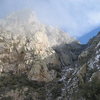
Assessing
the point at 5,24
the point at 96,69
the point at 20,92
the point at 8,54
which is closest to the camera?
the point at 96,69

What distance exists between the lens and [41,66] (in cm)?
7088

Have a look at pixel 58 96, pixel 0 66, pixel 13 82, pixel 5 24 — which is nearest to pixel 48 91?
pixel 58 96

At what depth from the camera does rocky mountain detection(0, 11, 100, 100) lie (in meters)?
59.6

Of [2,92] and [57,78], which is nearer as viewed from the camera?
[2,92]

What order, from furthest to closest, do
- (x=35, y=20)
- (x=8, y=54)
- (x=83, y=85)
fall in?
1. (x=35, y=20)
2. (x=8, y=54)
3. (x=83, y=85)

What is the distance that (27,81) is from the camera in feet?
224

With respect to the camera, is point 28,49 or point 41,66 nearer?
point 41,66

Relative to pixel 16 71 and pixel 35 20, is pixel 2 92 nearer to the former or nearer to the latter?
pixel 16 71

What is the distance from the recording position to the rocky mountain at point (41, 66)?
5959 cm

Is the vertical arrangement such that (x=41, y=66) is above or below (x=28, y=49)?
below

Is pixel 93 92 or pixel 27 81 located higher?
pixel 27 81

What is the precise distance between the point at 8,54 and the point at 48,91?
1732 centimetres

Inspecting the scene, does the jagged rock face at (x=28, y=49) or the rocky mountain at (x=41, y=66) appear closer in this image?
the rocky mountain at (x=41, y=66)

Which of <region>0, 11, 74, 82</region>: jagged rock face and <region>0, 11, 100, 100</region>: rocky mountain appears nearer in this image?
<region>0, 11, 100, 100</region>: rocky mountain
